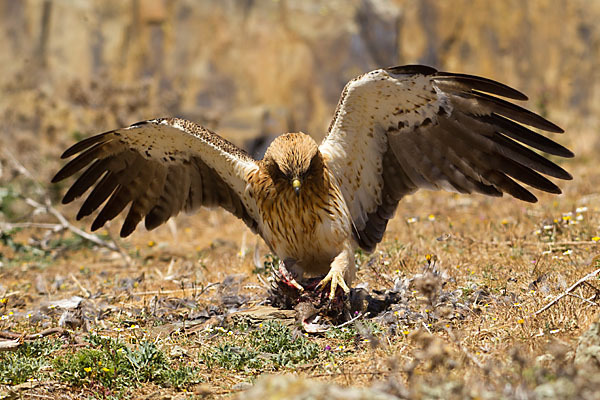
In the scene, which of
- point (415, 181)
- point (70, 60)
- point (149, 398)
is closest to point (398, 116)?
point (415, 181)

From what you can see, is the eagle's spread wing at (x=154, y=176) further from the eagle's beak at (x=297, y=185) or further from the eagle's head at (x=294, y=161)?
the eagle's beak at (x=297, y=185)

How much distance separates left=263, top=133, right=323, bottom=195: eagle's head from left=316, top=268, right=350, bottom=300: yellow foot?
720 mm

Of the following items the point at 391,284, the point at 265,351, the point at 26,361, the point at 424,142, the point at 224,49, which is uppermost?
the point at 224,49

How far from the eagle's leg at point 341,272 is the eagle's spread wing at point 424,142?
47 centimetres

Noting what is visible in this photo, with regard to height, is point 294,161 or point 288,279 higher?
point 294,161

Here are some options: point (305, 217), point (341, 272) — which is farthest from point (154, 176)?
point (341, 272)

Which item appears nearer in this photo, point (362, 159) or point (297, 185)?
point (297, 185)

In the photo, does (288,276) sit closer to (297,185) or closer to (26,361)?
(297,185)

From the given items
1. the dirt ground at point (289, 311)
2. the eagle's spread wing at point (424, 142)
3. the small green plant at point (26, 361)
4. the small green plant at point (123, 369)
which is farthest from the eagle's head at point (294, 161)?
the small green plant at point (26, 361)

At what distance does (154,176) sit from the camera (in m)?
6.24

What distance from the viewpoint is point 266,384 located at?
2.14 metres

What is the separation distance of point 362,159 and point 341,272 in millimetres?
1154

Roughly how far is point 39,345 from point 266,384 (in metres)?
2.91

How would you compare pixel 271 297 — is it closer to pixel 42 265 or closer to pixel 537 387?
pixel 537 387
